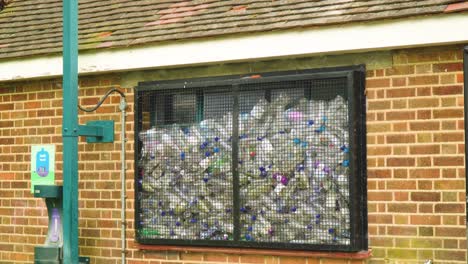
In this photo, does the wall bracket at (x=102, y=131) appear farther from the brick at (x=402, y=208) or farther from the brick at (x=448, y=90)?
the brick at (x=448, y=90)

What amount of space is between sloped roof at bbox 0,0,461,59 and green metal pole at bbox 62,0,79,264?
462mm

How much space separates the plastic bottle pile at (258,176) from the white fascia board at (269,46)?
19.1 inches

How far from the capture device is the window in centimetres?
808

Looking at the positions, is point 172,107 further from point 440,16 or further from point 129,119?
point 440,16

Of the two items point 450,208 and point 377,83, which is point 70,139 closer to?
point 377,83

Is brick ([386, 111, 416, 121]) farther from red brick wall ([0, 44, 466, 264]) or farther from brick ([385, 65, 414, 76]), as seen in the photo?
brick ([385, 65, 414, 76])

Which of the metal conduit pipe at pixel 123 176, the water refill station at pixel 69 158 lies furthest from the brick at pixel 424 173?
the water refill station at pixel 69 158

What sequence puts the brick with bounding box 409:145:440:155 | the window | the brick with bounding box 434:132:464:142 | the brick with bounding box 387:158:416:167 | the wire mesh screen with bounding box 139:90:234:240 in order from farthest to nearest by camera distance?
the wire mesh screen with bounding box 139:90:234:240 < the window < the brick with bounding box 387:158:416:167 < the brick with bounding box 409:145:440:155 < the brick with bounding box 434:132:464:142

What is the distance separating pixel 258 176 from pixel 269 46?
3.84ft

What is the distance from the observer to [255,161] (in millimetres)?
8508

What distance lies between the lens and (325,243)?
8117 mm

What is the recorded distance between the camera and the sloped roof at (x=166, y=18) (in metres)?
7.96

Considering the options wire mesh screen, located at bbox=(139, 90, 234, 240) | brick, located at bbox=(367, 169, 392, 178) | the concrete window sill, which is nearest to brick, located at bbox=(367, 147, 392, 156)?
brick, located at bbox=(367, 169, 392, 178)

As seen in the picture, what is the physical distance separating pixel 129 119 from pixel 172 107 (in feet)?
1.79
